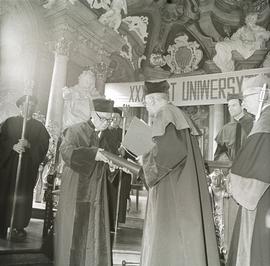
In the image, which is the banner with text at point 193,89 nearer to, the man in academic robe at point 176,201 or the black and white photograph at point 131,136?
the black and white photograph at point 131,136

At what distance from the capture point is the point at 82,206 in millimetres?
2861

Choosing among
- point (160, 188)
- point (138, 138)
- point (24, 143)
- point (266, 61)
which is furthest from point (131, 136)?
point (266, 61)

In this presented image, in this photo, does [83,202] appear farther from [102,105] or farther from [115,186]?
[102,105]

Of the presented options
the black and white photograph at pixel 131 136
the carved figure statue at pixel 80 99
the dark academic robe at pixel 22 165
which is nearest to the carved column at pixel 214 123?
the black and white photograph at pixel 131 136

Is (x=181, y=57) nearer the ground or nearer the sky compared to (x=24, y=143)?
nearer the sky

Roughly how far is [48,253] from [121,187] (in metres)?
0.80

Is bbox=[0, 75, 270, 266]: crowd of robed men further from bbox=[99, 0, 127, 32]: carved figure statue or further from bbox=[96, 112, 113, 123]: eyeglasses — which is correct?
bbox=[99, 0, 127, 32]: carved figure statue

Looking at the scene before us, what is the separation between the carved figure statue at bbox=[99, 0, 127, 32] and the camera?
3371mm

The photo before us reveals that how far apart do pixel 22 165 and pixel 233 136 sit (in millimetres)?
1869

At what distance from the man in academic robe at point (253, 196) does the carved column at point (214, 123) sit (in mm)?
756

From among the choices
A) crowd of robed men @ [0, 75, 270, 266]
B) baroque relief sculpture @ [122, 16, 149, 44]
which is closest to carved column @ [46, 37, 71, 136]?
crowd of robed men @ [0, 75, 270, 266]

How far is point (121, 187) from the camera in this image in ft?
9.72

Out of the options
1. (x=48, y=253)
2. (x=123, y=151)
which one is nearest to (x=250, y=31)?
(x=123, y=151)

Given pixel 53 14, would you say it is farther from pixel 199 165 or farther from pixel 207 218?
pixel 207 218
